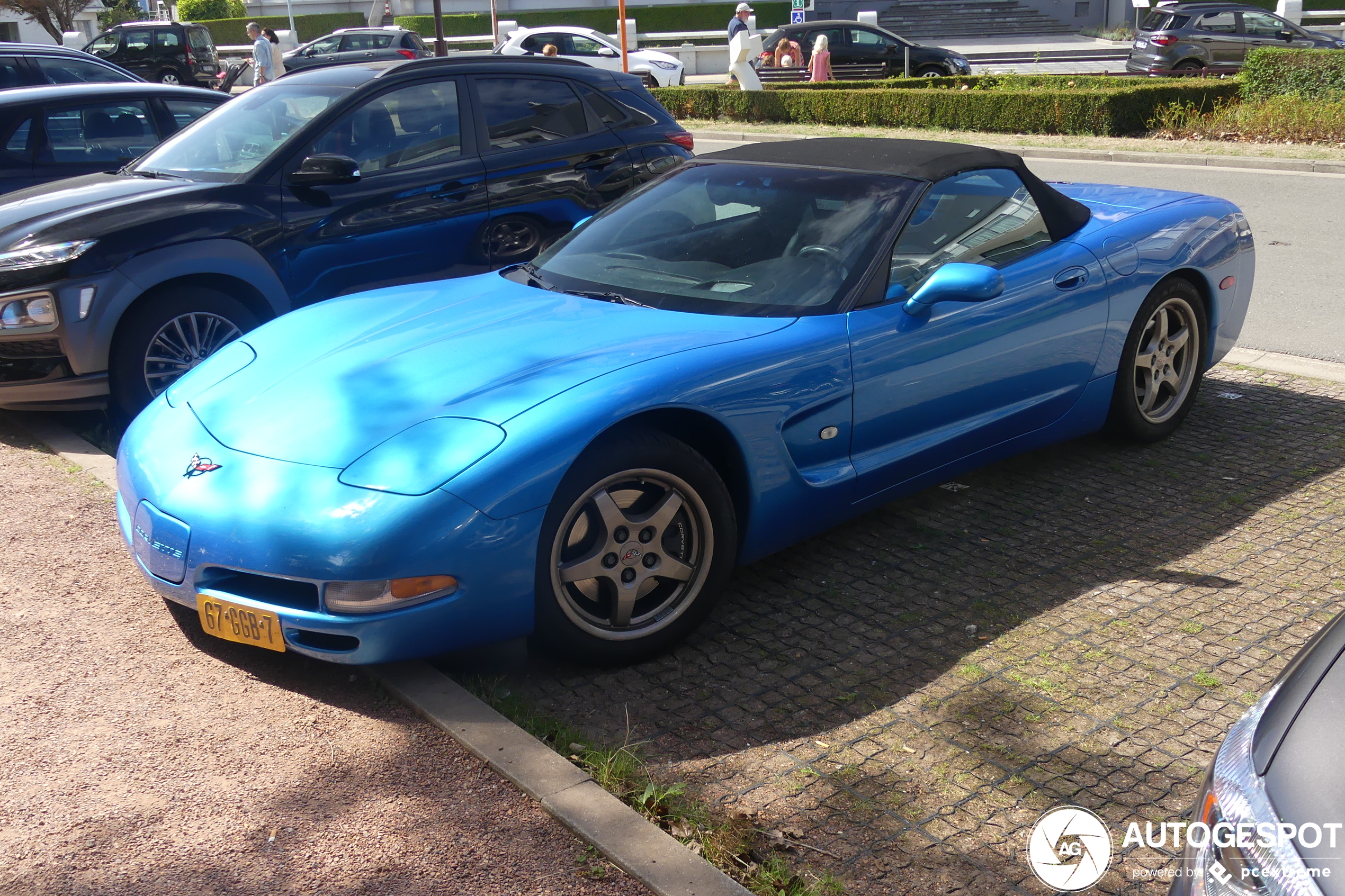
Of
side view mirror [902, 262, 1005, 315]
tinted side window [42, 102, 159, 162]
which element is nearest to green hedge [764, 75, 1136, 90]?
tinted side window [42, 102, 159, 162]

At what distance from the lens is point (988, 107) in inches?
762

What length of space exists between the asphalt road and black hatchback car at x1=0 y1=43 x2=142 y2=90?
1015cm

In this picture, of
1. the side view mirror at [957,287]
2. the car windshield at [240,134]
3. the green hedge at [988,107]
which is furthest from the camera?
the green hedge at [988,107]

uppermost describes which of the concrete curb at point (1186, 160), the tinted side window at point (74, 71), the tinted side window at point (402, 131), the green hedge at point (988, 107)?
the tinted side window at point (74, 71)

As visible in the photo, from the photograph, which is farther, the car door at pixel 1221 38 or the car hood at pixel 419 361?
the car door at pixel 1221 38

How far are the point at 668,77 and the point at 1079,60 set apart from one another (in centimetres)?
1328

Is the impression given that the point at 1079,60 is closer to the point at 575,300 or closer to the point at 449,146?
the point at 449,146

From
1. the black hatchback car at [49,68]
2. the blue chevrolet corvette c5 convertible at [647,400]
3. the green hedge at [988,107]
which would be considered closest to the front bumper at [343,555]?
the blue chevrolet corvette c5 convertible at [647,400]

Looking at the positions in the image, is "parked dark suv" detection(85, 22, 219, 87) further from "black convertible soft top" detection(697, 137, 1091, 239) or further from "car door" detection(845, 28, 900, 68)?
"black convertible soft top" detection(697, 137, 1091, 239)

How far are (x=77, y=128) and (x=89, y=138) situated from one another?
96mm

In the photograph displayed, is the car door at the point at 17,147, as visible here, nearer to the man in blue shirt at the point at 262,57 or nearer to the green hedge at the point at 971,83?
the man in blue shirt at the point at 262,57

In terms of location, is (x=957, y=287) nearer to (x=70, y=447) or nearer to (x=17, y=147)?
(x=70, y=447)

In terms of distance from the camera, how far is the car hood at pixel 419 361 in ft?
11.6

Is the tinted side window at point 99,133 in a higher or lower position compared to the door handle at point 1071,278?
higher
